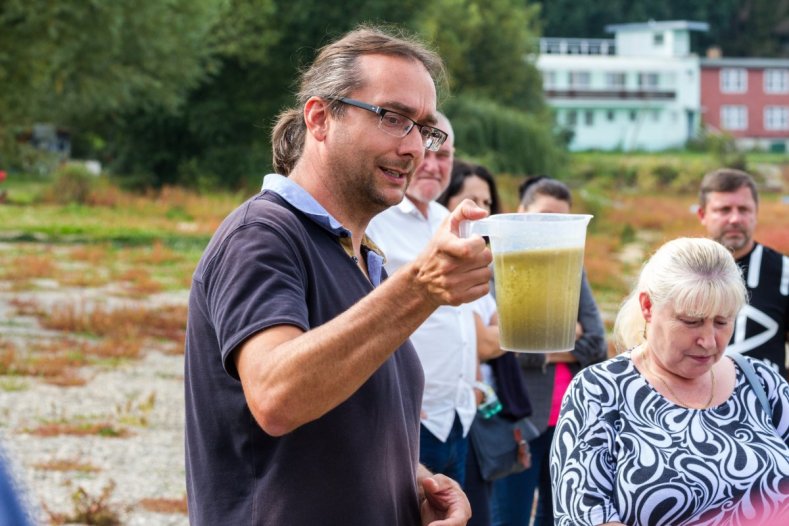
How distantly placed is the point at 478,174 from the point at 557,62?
101 meters

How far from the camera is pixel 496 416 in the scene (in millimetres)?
5004

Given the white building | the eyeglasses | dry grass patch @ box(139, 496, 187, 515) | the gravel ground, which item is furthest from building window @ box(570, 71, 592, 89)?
the eyeglasses

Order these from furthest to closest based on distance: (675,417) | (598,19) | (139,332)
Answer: (598,19) < (139,332) < (675,417)

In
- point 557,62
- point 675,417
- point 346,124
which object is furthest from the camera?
point 557,62

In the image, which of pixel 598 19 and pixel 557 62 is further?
pixel 598 19

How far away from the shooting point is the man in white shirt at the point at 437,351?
4520mm

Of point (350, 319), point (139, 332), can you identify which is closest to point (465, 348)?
point (350, 319)

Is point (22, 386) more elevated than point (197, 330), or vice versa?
point (197, 330)

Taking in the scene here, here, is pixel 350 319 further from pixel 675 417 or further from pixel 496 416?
pixel 496 416

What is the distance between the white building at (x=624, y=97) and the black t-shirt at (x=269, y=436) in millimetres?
100445

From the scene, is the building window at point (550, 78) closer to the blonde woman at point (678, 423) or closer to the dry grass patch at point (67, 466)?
the dry grass patch at point (67, 466)

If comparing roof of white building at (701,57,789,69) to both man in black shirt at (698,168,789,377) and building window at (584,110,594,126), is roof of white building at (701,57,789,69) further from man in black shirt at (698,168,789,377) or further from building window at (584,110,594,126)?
man in black shirt at (698,168,789,377)

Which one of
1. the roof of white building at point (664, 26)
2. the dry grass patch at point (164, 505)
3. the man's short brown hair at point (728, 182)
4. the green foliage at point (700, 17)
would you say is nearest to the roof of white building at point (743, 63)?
the roof of white building at point (664, 26)

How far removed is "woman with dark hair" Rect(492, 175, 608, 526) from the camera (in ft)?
17.3
